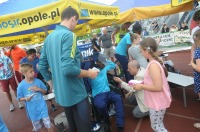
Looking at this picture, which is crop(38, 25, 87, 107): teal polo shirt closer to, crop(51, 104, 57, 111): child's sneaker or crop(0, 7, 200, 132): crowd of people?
crop(0, 7, 200, 132): crowd of people

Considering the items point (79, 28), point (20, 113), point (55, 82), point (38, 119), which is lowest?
point (20, 113)

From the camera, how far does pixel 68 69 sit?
2111 mm

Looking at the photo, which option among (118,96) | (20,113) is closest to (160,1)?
(118,96)

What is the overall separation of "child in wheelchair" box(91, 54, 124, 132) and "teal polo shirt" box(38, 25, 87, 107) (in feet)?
4.29

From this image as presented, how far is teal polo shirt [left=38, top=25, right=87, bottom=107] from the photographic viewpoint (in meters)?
2.13

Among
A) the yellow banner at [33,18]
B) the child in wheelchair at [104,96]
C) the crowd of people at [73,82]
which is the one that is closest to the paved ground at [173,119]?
the crowd of people at [73,82]

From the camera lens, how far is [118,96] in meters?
3.83

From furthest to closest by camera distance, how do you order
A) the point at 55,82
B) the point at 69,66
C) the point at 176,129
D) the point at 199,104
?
1. the point at 199,104
2. the point at 176,129
3. the point at 55,82
4. the point at 69,66

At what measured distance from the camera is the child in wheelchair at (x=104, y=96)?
142 inches

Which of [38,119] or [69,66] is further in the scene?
[38,119]

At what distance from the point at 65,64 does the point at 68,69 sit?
0.22ft

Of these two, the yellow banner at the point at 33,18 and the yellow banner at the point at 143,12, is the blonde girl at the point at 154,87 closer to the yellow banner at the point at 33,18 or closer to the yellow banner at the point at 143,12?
the yellow banner at the point at 33,18

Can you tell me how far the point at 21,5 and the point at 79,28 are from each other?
3201 millimetres

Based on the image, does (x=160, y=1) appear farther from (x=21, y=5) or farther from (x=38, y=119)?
(x=38, y=119)
